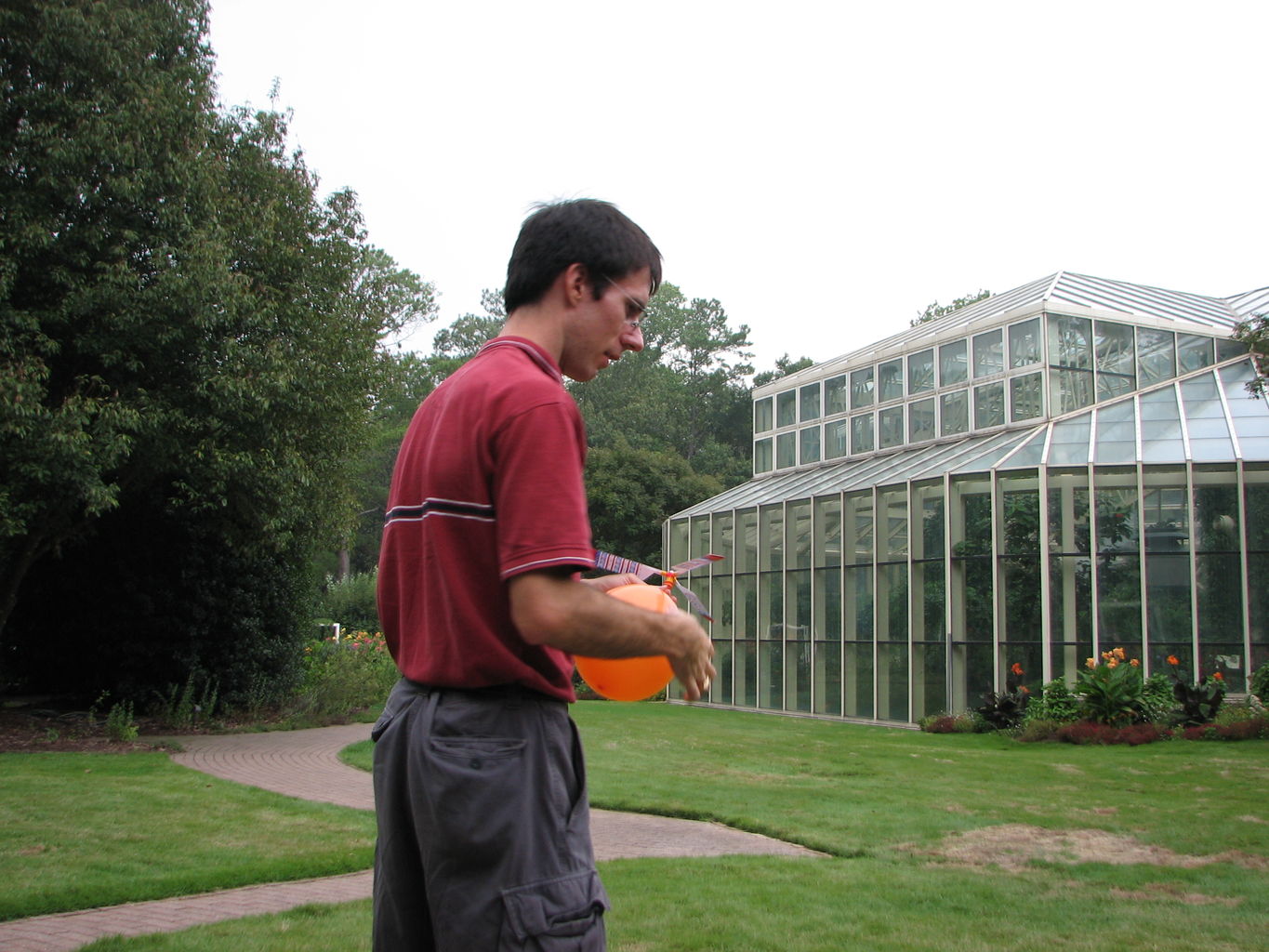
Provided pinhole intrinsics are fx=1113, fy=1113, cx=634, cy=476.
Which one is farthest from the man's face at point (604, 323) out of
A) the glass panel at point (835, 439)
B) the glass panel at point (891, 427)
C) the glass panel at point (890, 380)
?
the glass panel at point (835, 439)

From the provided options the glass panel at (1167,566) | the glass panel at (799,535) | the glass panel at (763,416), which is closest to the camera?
the glass panel at (1167,566)

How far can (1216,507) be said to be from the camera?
18859 mm

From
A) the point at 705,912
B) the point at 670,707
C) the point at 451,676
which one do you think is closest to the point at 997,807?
the point at 705,912

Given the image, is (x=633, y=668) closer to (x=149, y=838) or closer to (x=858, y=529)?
(x=149, y=838)

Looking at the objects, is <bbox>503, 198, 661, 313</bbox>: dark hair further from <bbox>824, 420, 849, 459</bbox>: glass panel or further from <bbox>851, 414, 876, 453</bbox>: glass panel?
<bbox>824, 420, 849, 459</bbox>: glass panel

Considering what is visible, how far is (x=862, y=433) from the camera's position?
94.3 feet

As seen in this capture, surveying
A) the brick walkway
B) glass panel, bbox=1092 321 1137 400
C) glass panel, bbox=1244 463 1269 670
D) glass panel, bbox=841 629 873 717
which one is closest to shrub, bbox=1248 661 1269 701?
glass panel, bbox=1244 463 1269 670

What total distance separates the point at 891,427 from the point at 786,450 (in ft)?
14.7

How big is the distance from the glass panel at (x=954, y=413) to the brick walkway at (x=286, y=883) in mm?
15956

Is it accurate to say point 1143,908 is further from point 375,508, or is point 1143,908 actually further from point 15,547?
point 375,508

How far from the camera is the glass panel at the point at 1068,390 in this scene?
75.7 ft

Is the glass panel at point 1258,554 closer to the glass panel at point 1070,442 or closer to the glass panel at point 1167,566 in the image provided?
the glass panel at point 1167,566

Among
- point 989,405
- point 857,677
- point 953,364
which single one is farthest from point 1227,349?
point 857,677

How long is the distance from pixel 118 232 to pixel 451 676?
14.0 meters
